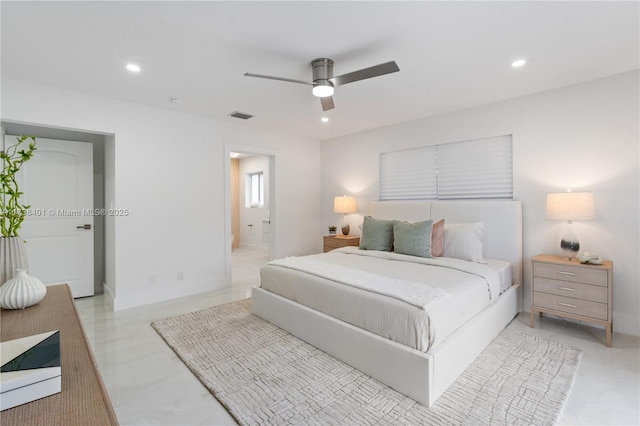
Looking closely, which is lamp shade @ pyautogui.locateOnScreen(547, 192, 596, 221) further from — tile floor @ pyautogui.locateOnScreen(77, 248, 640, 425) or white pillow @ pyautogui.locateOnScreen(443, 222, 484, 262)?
tile floor @ pyautogui.locateOnScreen(77, 248, 640, 425)

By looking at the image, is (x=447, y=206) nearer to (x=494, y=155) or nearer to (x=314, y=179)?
(x=494, y=155)

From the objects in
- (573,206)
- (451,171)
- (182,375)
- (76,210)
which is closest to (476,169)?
(451,171)

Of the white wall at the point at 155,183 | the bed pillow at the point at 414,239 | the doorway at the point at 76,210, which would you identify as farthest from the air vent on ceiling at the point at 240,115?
the bed pillow at the point at 414,239

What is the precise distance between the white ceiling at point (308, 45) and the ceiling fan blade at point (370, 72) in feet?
0.74

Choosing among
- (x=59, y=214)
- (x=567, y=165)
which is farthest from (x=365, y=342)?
(x=59, y=214)

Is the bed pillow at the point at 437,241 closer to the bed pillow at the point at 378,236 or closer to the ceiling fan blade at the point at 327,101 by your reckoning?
the bed pillow at the point at 378,236

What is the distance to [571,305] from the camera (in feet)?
9.22

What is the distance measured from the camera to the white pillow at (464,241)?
11.1 ft

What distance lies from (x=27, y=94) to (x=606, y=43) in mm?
5135

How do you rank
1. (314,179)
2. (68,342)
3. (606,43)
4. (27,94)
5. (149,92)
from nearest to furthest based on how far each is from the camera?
(68,342)
(606,43)
(27,94)
(149,92)
(314,179)

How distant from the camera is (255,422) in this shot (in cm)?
178

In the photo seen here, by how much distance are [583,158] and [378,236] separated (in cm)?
225

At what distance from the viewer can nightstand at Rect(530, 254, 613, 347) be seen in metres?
2.65

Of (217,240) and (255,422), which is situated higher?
(217,240)
